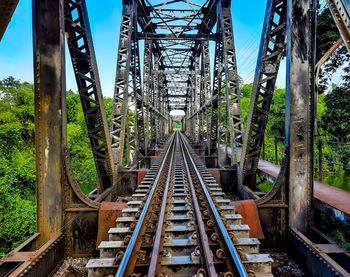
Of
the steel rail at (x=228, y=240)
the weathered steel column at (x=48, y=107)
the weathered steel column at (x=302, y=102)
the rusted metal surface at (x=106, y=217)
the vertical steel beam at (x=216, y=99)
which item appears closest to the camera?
the steel rail at (x=228, y=240)

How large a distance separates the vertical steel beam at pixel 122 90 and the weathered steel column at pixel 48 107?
3301mm

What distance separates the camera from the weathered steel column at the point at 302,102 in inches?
158

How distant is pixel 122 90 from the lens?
27.1 feet

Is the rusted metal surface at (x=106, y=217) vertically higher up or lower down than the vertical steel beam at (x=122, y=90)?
lower down

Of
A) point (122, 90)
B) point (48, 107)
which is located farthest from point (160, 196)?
point (122, 90)

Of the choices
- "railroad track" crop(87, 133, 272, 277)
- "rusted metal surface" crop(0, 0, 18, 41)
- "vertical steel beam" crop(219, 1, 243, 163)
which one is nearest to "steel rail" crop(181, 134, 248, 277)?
"railroad track" crop(87, 133, 272, 277)

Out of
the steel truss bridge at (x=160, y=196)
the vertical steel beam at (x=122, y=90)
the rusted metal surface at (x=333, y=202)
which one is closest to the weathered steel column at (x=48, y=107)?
the steel truss bridge at (x=160, y=196)

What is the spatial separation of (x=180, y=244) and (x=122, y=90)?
605 centimetres

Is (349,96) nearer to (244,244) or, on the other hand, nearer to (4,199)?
(244,244)

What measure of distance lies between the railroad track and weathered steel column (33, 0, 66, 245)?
1088 millimetres

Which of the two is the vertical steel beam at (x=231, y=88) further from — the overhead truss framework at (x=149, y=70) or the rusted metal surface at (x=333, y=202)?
the rusted metal surface at (x=333, y=202)

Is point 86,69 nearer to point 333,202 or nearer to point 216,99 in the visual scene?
point 333,202

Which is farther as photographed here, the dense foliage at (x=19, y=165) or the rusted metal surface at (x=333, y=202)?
the dense foliage at (x=19, y=165)

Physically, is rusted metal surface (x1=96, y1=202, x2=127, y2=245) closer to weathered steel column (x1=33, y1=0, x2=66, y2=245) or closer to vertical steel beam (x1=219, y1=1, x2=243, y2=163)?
weathered steel column (x1=33, y1=0, x2=66, y2=245)
